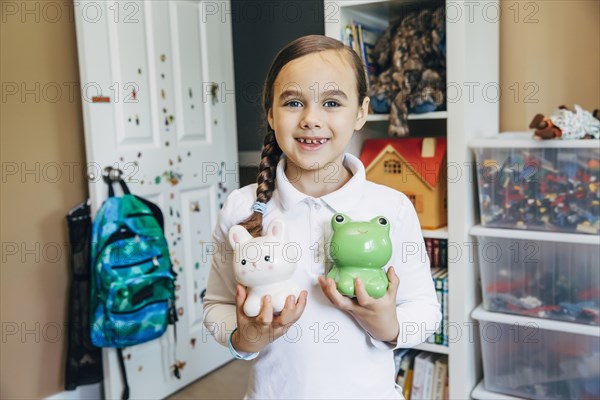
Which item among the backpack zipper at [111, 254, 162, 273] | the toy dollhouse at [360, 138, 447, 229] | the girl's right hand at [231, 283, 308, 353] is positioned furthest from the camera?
the backpack zipper at [111, 254, 162, 273]

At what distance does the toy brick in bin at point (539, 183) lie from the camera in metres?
1.59

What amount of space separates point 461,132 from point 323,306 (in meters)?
0.95

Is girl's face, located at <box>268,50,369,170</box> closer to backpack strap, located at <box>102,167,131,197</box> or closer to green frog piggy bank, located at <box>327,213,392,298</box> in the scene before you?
green frog piggy bank, located at <box>327,213,392,298</box>

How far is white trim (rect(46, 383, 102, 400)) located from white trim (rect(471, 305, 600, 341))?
1.47 metres

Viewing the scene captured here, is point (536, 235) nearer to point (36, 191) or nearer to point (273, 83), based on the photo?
point (273, 83)

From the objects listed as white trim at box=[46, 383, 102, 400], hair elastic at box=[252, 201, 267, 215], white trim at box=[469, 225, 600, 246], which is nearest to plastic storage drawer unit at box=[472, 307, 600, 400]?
white trim at box=[469, 225, 600, 246]

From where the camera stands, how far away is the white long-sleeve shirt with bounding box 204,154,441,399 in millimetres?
949

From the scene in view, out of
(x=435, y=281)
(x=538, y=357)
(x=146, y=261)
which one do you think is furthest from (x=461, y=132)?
(x=146, y=261)

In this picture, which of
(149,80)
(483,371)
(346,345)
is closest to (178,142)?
(149,80)

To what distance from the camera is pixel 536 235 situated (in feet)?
5.40

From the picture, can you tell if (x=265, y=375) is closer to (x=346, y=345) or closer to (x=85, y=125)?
(x=346, y=345)

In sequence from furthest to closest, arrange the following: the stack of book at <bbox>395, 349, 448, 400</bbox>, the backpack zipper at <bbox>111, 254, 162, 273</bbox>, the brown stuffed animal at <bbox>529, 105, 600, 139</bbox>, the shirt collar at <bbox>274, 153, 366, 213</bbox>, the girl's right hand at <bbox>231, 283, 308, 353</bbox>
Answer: the backpack zipper at <bbox>111, 254, 162, 273</bbox> < the stack of book at <bbox>395, 349, 448, 400</bbox> < the brown stuffed animal at <bbox>529, 105, 600, 139</bbox> < the shirt collar at <bbox>274, 153, 366, 213</bbox> < the girl's right hand at <bbox>231, 283, 308, 353</bbox>

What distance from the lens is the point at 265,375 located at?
0.98m

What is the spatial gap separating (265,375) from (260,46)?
2.20m
